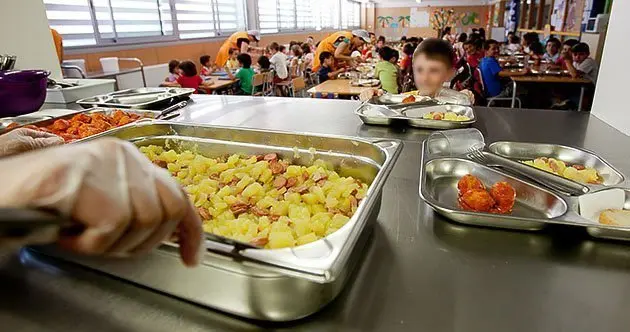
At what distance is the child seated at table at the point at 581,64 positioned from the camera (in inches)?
152

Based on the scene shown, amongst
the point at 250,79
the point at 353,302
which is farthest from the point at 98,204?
the point at 250,79

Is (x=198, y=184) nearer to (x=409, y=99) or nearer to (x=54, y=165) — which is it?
(x=54, y=165)

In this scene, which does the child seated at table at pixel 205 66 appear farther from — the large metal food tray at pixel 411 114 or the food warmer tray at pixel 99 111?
the large metal food tray at pixel 411 114

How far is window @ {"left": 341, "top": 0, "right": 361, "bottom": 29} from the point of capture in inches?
615

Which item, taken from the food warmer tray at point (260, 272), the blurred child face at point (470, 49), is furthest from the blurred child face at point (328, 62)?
the food warmer tray at point (260, 272)

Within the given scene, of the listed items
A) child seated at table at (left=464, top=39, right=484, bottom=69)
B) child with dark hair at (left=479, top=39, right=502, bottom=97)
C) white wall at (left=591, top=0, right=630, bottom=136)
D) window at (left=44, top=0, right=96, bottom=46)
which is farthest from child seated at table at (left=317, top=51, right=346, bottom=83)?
white wall at (left=591, top=0, right=630, bottom=136)

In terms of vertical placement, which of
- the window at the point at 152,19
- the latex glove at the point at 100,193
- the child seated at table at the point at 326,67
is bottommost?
the child seated at table at the point at 326,67

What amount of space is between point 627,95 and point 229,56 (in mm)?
5753

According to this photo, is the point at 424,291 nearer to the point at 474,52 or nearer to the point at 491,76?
the point at 491,76

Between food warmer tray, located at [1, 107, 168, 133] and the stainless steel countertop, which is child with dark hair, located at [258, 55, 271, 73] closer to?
food warmer tray, located at [1, 107, 168, 133]

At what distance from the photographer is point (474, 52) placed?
5.40 meters

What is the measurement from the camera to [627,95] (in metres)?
1.32

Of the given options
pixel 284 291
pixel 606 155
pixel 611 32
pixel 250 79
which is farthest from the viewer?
pixel 250 79

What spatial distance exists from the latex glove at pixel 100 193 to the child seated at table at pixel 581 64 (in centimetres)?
447
